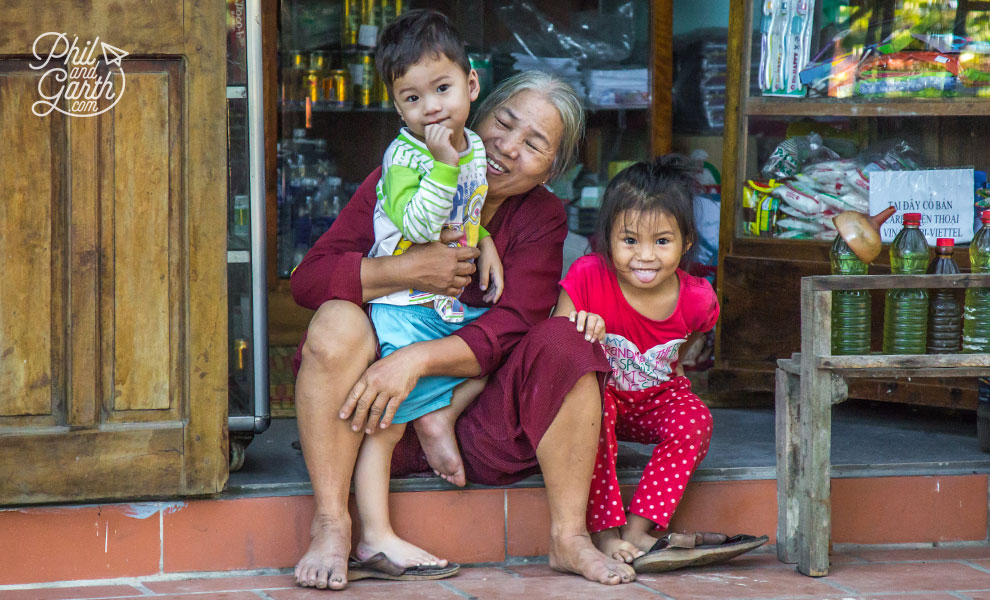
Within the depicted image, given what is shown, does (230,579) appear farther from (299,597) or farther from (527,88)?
(527,88)

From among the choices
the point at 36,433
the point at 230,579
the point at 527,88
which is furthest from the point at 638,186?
the point at 36,433

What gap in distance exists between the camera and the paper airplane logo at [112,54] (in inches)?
91.2

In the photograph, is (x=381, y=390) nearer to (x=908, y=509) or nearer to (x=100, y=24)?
(x=100, y=24)

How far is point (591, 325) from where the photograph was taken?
247 centimetres

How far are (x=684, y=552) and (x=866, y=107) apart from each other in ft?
5.54

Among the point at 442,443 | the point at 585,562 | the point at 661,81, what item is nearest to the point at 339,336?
the point at 442,443

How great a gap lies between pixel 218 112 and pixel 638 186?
39.4 inches

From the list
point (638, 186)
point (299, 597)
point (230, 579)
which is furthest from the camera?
point (638, 186)

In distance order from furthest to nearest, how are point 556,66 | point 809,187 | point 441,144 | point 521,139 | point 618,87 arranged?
1. point 556,66
2. point 618,87
3. point 809,187
4. point 521,139
5. point 441,144


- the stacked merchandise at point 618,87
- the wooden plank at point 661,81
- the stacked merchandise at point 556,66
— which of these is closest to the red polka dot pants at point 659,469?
the wooden plank at point 661,81

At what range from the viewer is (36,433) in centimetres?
233

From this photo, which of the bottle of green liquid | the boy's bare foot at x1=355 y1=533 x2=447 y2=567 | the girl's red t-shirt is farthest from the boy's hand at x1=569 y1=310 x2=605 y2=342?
the bottle of green liquid

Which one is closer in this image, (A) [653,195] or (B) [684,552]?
(B) [684,552]

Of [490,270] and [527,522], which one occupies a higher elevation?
[490,270]
